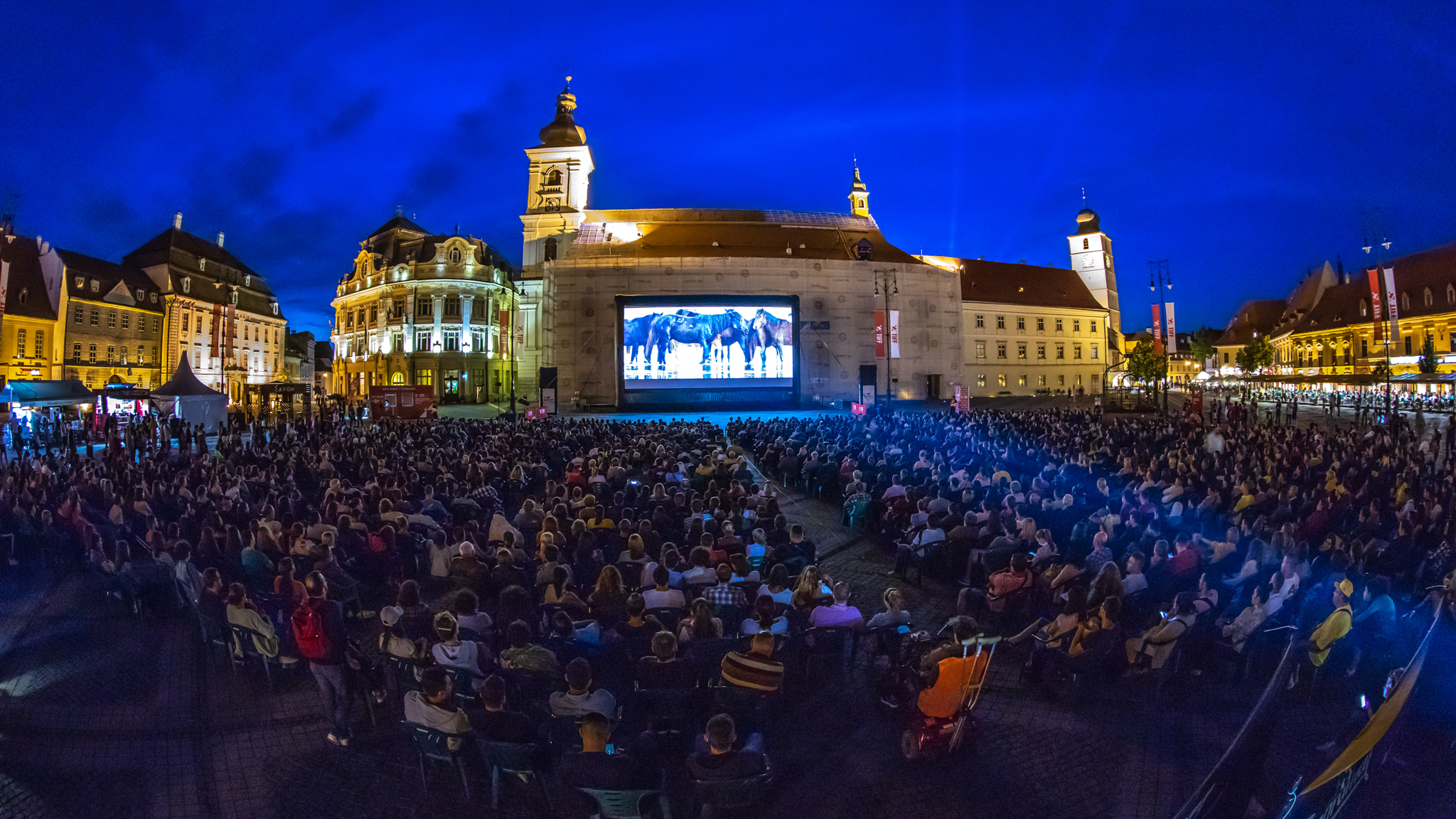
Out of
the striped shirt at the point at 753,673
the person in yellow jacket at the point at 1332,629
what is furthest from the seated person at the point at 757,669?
the person in yellow jacket at the point at 1332,629

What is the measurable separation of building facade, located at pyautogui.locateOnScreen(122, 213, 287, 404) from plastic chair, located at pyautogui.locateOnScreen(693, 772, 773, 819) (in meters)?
Result: 54.3

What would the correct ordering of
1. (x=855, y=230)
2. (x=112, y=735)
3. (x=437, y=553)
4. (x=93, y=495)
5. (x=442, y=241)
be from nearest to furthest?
(x=112, y=735), (x=437, y=553), (x=93, y=495), (x=855, y=230), (x=442, y=241)

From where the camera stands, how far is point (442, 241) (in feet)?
184

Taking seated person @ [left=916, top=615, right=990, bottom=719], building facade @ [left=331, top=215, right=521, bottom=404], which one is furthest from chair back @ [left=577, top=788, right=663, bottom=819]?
building facade @ [left=331, top=215, right=521, bottom=404]

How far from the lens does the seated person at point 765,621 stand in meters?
5.66

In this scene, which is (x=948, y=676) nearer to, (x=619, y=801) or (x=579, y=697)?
(x=619, y=801)

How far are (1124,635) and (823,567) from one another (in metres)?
4.74

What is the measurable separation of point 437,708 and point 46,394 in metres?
36.5

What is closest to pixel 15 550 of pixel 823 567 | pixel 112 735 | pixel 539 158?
pixel 112 735

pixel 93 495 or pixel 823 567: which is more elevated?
pixel 93 495

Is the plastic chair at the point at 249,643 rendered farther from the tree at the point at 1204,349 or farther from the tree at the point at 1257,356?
the tree at the point at 1204,349

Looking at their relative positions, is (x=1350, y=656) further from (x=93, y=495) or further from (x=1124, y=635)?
(x=93, y=495)

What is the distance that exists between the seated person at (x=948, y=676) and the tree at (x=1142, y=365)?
68.7m

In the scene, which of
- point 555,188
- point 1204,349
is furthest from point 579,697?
point 1204,349
